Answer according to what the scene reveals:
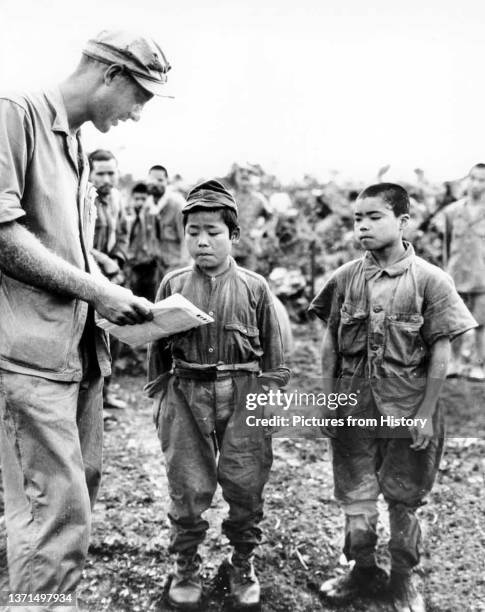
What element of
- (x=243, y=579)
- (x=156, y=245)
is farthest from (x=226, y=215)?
(x=156, y=245)

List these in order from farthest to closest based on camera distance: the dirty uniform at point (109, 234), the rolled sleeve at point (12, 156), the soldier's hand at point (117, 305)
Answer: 1. the dirty uniform at point (109, 234)
2. the soldier's hand at point (117, 305)
3. the rolled sleeve at point (12, 156)

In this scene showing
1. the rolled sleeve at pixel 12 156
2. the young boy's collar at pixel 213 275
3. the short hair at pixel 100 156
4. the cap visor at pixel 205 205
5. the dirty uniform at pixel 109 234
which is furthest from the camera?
the short hair at pixel 100 156

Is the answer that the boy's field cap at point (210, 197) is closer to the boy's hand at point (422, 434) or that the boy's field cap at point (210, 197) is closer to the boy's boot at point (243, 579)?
the boy's hand at point (422, 434)

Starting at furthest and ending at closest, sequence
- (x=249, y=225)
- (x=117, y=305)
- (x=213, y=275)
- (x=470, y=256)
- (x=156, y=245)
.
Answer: (x=249, y=225), (x=156, y=245), (x=470, y=256), (x=213, y=275), (x=117, y=305)

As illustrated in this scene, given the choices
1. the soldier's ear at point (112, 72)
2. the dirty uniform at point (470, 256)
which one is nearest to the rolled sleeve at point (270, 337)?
the soldier's ear at point (112, 72)

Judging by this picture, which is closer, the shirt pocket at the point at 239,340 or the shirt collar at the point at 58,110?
the shirt collar at the point at 58,110

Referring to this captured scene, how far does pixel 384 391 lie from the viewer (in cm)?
266

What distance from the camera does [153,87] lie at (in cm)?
205

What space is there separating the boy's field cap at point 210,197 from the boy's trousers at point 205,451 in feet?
2.24

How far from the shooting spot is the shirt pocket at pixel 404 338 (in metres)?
2.61

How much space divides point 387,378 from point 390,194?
0.76m

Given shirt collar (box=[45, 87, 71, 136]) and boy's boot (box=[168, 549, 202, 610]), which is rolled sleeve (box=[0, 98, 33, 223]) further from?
boy's boot (box=[168, 549, 202, 610])

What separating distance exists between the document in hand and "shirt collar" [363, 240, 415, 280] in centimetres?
90

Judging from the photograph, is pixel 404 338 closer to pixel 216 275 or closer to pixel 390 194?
pixel 390 194
